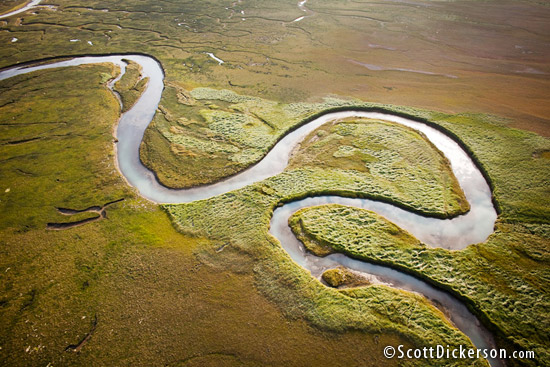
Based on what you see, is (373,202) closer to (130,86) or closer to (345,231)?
(345,231)

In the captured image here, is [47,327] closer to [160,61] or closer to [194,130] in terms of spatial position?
[194,130]

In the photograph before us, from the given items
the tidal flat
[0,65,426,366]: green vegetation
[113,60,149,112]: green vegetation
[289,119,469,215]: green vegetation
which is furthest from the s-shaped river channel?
[113,60,149,112]: green vegetation

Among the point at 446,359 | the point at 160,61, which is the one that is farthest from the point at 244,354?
the point at 160,61

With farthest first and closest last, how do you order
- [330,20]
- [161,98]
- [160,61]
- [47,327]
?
[330,20] < [160,61] < [161,98] < [47,327]

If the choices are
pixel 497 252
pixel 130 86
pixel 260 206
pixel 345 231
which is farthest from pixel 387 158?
pixel 130 86

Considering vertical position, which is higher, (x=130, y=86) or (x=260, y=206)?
(x=130, y=86)

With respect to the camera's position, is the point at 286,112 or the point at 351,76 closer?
the point at 286,112

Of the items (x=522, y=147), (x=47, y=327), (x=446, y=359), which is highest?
(x=522, y=147)
